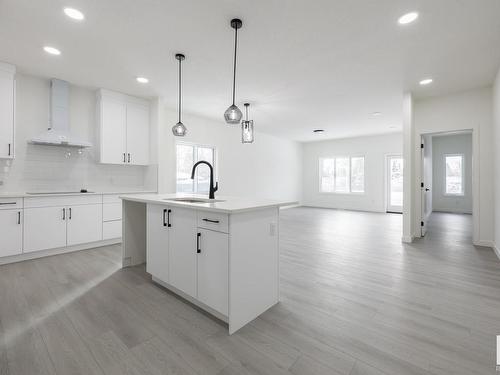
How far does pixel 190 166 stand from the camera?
20.1 feet

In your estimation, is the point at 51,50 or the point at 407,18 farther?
the point at 51,50

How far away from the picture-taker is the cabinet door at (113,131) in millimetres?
4320

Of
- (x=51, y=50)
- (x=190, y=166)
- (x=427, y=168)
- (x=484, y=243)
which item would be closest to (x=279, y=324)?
(x=51, y=50)

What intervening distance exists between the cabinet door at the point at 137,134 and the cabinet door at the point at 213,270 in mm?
3506

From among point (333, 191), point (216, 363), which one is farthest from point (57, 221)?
point (333, 191)

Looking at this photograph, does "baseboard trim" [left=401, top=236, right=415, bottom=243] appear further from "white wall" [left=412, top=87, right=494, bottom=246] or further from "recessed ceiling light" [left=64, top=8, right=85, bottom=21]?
"recessed ceiling light" [left=64, top=8, right=85, bottom=21]

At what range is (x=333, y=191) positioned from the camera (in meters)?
9.91

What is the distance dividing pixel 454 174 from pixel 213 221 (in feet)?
34.3

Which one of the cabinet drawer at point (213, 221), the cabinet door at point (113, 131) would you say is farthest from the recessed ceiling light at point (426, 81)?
the cabinet door at point (113, 131)

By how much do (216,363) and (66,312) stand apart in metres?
1.47

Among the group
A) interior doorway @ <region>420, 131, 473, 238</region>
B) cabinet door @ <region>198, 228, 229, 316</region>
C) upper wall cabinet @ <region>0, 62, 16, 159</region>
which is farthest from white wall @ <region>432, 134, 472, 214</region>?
upper wall cabinet @ <region>0, 62, 16, 159</region>

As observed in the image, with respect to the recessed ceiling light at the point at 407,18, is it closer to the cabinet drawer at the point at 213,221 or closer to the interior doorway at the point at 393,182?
the cabinet drawer at the point at 213,221

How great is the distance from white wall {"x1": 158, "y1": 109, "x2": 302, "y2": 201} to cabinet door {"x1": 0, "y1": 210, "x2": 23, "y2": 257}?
2.14 m

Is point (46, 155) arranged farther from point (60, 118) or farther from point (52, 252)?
point (52, 252)
